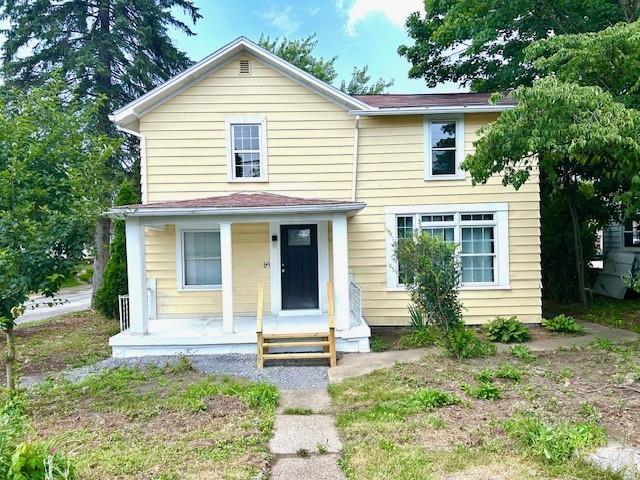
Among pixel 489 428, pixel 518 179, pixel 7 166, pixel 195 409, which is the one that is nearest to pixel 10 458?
pixel 195 409

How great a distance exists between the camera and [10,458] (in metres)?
3.19

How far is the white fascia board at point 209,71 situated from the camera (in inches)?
359

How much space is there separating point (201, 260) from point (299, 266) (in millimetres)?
2255

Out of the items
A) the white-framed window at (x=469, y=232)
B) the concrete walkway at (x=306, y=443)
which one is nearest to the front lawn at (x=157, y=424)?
the concrete walkway at (x=306, y=443)

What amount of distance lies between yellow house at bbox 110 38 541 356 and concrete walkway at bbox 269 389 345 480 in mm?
4246

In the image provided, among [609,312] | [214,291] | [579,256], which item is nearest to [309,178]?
[214,291]

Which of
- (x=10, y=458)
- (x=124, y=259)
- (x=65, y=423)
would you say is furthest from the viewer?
(x=124, y=259)

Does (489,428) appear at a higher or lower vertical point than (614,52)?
lower

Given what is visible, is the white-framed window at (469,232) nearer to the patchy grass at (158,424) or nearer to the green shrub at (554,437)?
the patchy grass at (158,424)

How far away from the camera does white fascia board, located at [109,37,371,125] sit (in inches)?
359

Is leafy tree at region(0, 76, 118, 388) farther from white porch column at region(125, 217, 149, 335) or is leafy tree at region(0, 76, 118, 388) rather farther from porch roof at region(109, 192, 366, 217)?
white porch column at region(125, 217, 149, 335)

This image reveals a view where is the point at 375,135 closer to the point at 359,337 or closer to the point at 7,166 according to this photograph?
the point at 359,337

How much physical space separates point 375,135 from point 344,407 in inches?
250

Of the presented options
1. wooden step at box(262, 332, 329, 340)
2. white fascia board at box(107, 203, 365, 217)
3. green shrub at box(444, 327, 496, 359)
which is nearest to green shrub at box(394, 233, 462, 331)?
green shrub at box(444, 327, 496, 359)
